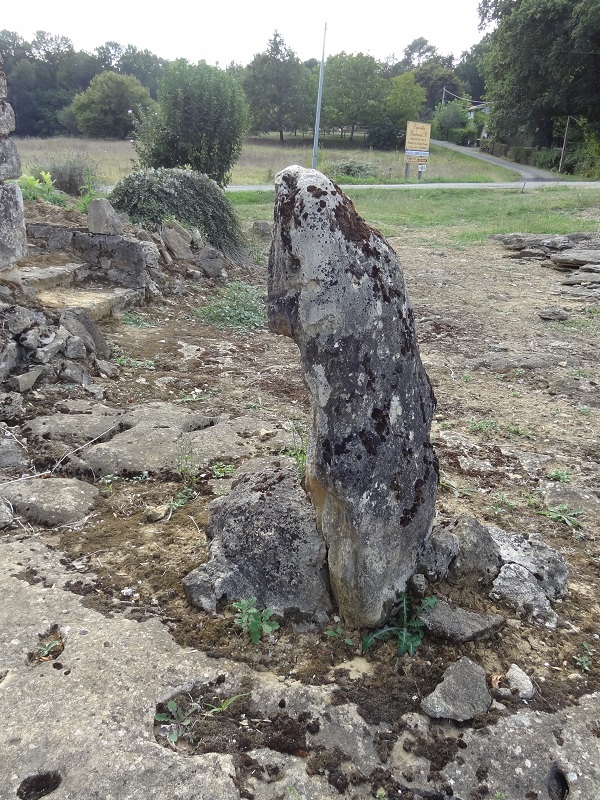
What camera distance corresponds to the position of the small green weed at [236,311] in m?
9.03

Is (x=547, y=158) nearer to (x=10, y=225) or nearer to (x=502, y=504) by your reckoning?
(x=10, y=225)

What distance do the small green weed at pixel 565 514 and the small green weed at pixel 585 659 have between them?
136cm

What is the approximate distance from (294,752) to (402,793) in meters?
0.40

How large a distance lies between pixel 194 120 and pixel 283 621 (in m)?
15.8

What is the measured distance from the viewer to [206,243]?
1212cm

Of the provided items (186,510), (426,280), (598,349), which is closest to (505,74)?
(426,280)

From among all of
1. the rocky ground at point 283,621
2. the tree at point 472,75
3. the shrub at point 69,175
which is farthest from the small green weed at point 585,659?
the tree at point 472,75

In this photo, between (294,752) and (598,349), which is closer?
(294,752)

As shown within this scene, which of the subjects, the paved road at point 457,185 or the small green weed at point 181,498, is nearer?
the small green weed at point 181,498

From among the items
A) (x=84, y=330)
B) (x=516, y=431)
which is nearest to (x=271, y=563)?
(x=516, y=431)

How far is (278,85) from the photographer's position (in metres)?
50.2

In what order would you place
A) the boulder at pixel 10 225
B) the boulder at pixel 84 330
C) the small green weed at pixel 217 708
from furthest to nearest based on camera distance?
1. the boulder at pixel 84 330
2. the boulder at pixel 10 225
3. the small green weed at pixel 217 708

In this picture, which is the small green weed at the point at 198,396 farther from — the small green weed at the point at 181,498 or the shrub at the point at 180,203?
the shrub at the point at 180,203

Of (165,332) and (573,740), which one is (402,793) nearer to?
(573,740)
